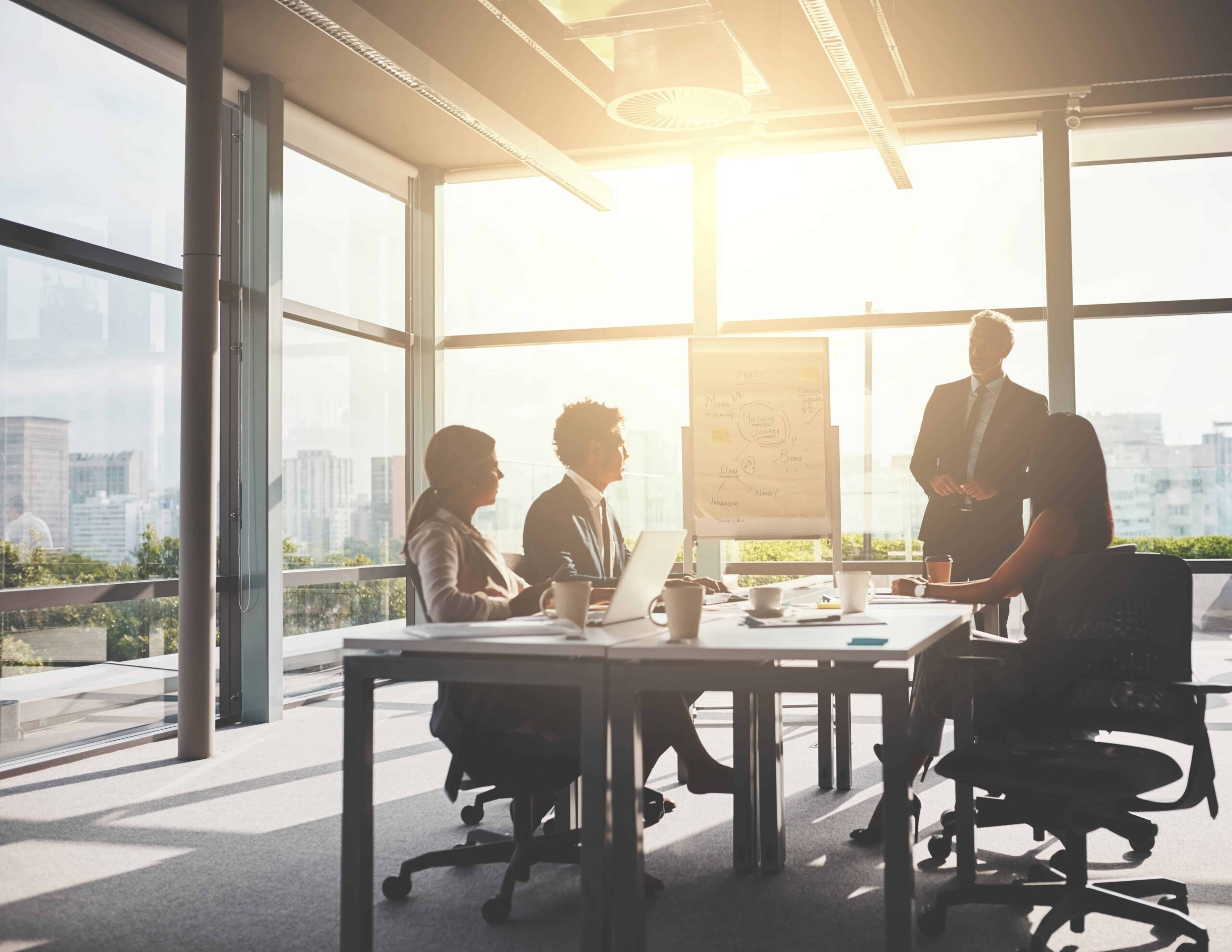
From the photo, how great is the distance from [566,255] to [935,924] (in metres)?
5.54

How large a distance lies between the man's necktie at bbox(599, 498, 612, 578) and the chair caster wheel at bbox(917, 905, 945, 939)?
59.9 inches

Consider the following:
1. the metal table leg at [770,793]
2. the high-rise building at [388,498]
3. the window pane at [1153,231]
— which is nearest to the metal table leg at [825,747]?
the metal table leg at [770,793]

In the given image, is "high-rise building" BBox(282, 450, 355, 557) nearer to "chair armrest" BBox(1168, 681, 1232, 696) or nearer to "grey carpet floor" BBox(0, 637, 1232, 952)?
"grey carpet floor" BBox(0, 637, 1232, 952)

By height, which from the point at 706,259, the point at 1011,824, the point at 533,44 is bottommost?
the point at 1011,824

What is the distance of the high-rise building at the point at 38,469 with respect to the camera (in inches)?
184

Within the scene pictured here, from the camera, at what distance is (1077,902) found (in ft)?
8.57

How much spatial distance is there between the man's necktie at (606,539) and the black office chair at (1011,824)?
1.36 m

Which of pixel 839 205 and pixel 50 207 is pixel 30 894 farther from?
pixel 839 205

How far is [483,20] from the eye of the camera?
5.73 meters

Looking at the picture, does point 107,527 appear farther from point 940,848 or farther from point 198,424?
point 940,848

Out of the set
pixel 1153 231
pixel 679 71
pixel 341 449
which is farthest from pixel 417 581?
pixel 1153 231

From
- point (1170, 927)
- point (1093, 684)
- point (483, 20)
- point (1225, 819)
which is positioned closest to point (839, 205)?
point (483, 20)

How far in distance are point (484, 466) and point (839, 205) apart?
15.4 ft

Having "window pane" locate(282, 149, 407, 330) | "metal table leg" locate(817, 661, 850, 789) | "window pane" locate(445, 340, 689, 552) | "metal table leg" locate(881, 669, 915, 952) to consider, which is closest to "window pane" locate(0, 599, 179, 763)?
"window pane" locate(282, 149, 407, 330)
